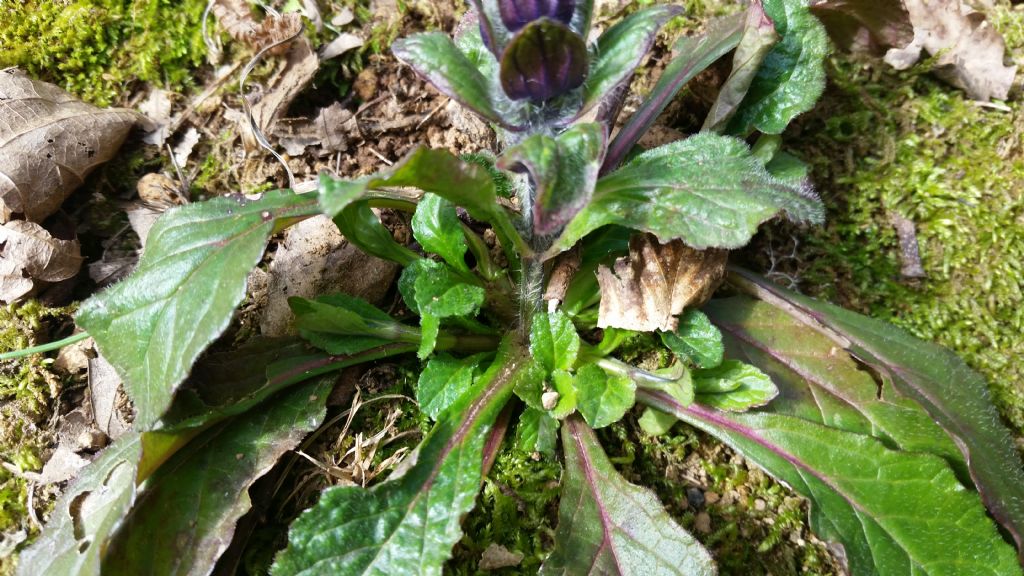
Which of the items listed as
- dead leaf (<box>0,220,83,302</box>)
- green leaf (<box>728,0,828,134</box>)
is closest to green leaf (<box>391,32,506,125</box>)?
green leaf (<box>728,0,828,134</box>)

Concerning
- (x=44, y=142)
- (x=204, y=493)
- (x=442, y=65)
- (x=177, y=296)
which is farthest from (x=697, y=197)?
(x=44, y=142)

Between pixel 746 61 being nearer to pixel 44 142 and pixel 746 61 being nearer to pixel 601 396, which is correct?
pixel 601 396

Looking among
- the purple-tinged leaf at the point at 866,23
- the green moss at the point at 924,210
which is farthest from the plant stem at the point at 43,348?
the purple-tinged leaf at the point at 866,23

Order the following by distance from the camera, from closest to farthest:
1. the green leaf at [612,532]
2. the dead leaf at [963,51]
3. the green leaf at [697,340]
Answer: the green leaf at [612,532]
the green leaf at [697,340]
the dead leaf at [963,51]

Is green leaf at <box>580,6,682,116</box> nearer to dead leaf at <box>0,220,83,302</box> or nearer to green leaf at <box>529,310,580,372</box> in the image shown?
green leaf at <box>529,310,580,372</box>

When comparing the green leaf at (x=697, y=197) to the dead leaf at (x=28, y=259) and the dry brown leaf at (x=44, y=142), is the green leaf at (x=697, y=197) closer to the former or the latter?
the dead leaf at (x=28, y=259)
